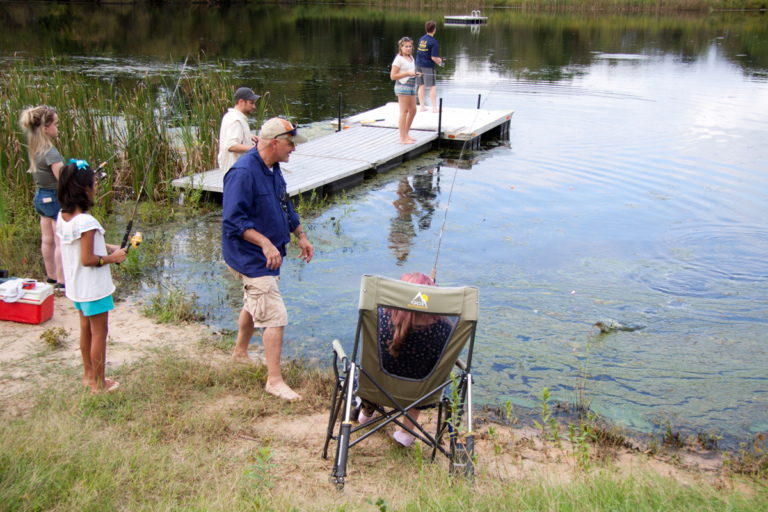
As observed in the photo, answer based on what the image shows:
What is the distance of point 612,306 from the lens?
5.57 metres

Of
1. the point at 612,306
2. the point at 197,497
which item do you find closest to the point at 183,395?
the point at 197,497

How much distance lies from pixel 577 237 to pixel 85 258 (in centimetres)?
549

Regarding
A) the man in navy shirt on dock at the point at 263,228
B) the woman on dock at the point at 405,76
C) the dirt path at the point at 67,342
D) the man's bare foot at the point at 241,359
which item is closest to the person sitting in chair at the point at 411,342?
the man in navy shirt on dock at the point at 263,228

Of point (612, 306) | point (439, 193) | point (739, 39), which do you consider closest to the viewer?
point (612, 306)

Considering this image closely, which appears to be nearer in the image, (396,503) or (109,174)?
(396,503)

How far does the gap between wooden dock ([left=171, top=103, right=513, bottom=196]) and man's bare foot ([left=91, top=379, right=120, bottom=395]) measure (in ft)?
12.9

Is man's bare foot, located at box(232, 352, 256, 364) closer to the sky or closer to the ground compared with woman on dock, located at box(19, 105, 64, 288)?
closer to the ground

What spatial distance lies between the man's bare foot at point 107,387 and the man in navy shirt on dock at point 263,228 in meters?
0.87

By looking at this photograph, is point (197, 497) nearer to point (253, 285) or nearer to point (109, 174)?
point (253, 285)

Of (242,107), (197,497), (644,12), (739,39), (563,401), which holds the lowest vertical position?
(563,401)

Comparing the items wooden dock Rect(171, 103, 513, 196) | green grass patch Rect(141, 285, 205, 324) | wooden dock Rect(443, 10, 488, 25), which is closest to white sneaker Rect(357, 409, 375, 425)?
green grass patch Rect(141, 285, 205, 324)

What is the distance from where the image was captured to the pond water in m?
4.59

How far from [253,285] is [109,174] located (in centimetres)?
420

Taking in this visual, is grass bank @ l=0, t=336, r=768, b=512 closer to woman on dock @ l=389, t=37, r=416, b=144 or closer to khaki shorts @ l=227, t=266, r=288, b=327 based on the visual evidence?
khaki shorts @ l=227, t=266, r=288, b=327
